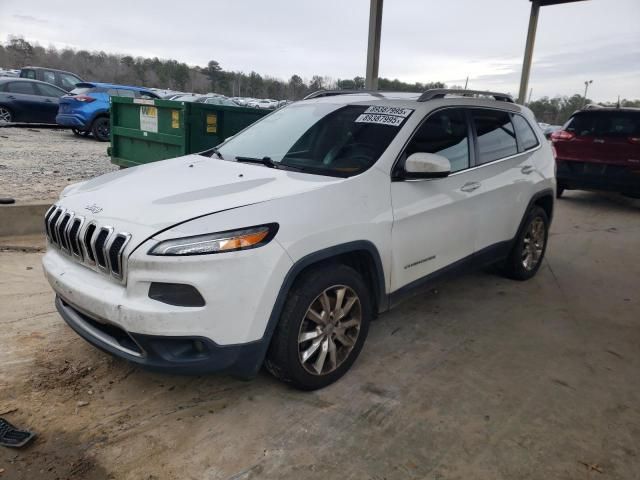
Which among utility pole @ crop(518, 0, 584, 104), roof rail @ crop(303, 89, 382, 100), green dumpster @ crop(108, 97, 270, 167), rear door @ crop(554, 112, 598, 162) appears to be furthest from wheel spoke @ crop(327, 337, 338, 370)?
utility pole @ crop(518, 0, 584, 104)

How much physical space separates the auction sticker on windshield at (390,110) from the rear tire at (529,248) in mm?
1971

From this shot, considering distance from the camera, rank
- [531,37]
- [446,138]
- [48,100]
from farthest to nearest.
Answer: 1. [48,100]
2. [531,37]
3. [446,138]

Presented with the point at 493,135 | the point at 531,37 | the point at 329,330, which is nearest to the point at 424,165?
the point at 329,330

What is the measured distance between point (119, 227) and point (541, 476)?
7.80ft

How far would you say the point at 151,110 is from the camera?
6711mm

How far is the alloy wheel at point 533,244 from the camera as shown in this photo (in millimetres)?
5059

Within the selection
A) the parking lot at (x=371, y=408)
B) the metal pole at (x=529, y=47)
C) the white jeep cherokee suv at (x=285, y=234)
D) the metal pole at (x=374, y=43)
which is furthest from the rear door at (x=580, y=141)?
the white jeep cherokee suv at (x=285, y=234)

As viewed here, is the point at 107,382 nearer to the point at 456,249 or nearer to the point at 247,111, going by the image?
the point at 456,249

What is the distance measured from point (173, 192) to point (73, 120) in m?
11.9

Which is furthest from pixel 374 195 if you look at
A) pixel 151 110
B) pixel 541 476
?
pixel 151 110

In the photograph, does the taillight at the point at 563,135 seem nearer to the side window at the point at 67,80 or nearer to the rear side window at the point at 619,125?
the rear side window at the point at 619,125

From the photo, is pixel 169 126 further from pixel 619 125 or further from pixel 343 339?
pixel 619 125

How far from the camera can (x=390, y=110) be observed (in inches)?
142

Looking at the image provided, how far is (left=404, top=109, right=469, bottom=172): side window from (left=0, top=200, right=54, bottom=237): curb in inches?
169
